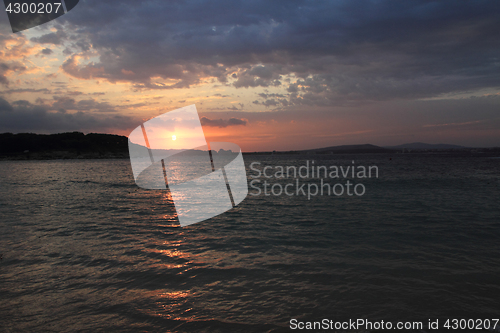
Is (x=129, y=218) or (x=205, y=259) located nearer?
(x=205, y=259)

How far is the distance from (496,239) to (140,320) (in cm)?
1263

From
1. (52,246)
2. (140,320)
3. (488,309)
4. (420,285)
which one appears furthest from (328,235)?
(52,246)

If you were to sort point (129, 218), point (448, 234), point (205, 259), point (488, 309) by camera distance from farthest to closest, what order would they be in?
point (129, 218) < point (448, 234) < point (205, 259) < point (488, 309)

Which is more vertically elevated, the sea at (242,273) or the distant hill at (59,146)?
the distant hill at (59,146)

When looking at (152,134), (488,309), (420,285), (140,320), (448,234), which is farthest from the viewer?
(448,234)

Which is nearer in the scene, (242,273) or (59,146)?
(242,273)

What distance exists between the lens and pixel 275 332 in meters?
4.67

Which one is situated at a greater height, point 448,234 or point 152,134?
point 152,134

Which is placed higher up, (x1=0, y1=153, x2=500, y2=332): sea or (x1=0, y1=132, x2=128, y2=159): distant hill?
(x1=0, y1=132, x2=128, y2=159): distant hill

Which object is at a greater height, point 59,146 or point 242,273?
point 59,146

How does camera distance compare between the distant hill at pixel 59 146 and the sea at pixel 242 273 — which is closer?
the sea at pixel 242 273

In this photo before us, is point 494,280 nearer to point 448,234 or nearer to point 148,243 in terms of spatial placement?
point 448,234

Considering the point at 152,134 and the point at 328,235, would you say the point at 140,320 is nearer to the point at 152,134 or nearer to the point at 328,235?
the point at 152,134

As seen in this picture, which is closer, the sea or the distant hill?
the sea
